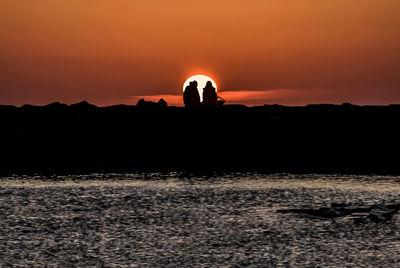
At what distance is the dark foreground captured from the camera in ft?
45.4

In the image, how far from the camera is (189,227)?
4059mm

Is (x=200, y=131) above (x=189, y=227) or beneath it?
above

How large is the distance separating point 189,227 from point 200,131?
11.4 m

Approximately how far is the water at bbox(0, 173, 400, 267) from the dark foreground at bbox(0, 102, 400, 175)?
23.1 ft

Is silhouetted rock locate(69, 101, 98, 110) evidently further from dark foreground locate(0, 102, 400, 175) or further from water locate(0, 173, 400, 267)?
water locate(0, 173, 400, 267)

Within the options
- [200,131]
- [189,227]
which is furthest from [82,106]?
[189,227]

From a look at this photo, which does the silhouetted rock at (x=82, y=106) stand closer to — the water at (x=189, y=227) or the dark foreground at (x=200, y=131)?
the dark foreground at (x=200, y=131)

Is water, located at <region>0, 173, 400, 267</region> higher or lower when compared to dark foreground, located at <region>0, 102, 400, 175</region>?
lower

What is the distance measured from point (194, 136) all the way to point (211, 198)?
9.92 meters

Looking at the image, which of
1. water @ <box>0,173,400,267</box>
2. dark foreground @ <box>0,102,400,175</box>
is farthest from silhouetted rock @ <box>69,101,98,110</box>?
water @ <box>0,173,400,267</box>

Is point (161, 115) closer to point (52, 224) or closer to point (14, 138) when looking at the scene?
point (14, 138)

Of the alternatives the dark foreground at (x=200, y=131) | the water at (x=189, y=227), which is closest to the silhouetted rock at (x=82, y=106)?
the dark foreground at (x=200, y=131)

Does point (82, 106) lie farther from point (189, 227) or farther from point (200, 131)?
point (189, 227)

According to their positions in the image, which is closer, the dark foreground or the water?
the water
